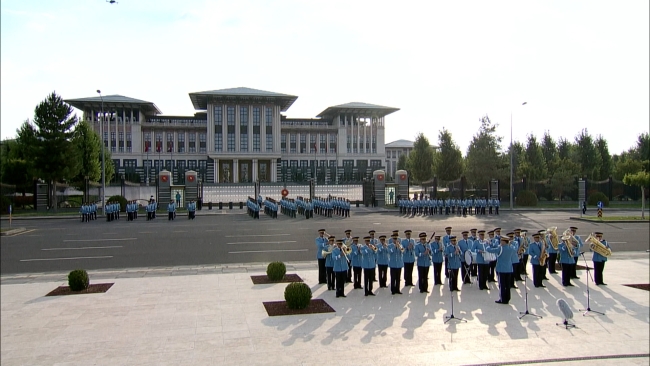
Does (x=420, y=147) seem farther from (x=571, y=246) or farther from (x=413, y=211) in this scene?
(x=571, y=246)

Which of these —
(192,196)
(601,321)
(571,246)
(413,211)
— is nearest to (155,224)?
(192,196)

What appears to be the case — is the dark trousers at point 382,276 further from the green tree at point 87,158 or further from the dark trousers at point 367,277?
the green tree at point 87,158

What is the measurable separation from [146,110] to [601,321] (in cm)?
8677

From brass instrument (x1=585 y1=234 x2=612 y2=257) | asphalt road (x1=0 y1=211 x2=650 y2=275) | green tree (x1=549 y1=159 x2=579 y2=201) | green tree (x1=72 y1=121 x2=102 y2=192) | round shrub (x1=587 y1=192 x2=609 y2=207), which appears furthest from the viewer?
green tree (x1=549 y1=159 x2=579 y2=201)

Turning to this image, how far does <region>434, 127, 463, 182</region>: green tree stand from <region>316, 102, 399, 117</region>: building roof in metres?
37.9

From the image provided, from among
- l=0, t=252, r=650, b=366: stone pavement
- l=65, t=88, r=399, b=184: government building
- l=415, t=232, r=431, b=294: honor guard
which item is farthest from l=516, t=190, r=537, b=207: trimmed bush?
l=65, t=88, r=399, b=184: government building

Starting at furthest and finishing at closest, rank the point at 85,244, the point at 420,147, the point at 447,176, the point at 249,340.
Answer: the point at 420,147, the point at 447,176, the point at 85,244, the point at 249,340

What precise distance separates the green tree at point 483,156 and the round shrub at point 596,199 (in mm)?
8429

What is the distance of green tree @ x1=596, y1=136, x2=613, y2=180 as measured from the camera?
5592 centimetres

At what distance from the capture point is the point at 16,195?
4494cm

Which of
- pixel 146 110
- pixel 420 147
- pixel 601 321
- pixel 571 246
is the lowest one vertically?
pixel 601 321

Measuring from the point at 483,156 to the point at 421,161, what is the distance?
45.0ft

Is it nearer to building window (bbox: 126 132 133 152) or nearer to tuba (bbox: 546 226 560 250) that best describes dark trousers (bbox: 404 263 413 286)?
tuba (bbox: 546 226 560 250)

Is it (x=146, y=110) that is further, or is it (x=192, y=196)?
(x=146, y=110)
